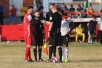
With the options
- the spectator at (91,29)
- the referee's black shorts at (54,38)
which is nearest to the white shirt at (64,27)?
the referee's black shorts at (54,38)

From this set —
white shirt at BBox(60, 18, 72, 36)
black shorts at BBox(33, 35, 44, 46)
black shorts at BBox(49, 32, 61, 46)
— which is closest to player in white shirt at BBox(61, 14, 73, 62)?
white shirt at BBox(60, 18, 72, 36)

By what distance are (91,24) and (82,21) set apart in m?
1.62

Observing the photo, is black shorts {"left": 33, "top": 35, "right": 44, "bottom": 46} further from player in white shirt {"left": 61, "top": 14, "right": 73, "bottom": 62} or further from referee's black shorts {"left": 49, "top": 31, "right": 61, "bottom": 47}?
player in white shirt {"left": 61, "top": 14, "right": 73, "bottom": 62}

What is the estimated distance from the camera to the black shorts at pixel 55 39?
51.9ft

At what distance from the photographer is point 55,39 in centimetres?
1584

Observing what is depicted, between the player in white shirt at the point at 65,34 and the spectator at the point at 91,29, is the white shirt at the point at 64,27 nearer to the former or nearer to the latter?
the player in white shirt at the point at 65,34

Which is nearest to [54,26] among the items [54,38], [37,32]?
[54,38]

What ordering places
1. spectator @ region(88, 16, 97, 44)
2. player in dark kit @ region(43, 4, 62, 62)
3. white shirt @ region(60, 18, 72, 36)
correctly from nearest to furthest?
player in dark kit @ region(43, 4, 62, 62) < white shirt @ region(60, 18, 72, 36) < spectator @ region(88, 16, 97, 44)

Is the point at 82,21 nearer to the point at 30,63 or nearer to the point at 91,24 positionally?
the point at 91,24

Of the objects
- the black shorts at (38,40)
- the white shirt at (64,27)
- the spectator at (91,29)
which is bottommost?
the spectator at (91,29)

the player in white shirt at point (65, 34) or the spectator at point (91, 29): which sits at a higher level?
the player in white shirt at point (65, 34)

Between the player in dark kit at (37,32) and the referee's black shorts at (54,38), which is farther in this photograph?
the player in dark kit at (37,32)

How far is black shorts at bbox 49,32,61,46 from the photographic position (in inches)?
623

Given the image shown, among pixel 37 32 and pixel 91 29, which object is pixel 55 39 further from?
pixel 91 29
